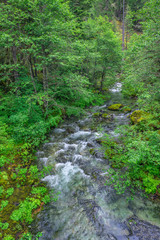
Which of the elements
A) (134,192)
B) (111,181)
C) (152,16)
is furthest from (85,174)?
(152,16)

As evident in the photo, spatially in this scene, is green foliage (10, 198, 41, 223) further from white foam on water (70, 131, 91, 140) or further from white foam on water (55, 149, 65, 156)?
white foam on water (70, 131, 91, 140)

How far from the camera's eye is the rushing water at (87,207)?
3.99 metres

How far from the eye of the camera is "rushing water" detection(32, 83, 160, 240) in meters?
3.99

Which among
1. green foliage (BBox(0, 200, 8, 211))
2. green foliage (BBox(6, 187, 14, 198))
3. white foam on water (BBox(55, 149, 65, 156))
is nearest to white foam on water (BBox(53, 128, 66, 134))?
white foam on water (BBox(55, 149, 65, 156))

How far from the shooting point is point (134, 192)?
515 cm

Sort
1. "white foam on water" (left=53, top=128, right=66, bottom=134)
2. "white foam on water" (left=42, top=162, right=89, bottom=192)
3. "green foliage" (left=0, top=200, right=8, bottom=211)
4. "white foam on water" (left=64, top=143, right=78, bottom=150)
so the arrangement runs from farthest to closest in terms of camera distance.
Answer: "white foam on water" (left=53, top=128, right=66, bottom=134) < "white foam on water" (left=64, top=143, right=78, bottom=150) < "white foam on water" (left=42, top=162, right=89, bottom=192) < "green foliage" (left=0, top=200, right=8, bottom=211)

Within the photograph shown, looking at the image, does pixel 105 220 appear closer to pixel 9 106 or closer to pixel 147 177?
pixel 147 177

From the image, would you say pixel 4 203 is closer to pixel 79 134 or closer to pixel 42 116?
→ pixel 42 116

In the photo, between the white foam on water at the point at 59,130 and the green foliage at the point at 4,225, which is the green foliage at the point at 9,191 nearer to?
the green foliage at the point at 4,225

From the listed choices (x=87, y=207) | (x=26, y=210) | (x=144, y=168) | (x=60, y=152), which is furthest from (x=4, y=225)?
(x=144, y=168)

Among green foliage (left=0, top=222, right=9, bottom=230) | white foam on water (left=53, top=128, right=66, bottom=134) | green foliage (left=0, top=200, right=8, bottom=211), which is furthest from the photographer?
white foam on water (left=53, top=128, right=66, bottom=134)

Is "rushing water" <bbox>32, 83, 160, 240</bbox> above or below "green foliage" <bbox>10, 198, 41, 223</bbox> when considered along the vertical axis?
below

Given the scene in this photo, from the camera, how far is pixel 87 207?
15.6 feet

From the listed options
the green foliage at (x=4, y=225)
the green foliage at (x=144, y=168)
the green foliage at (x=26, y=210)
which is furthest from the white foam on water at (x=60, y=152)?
the green foliage at (x=4, y=225)
